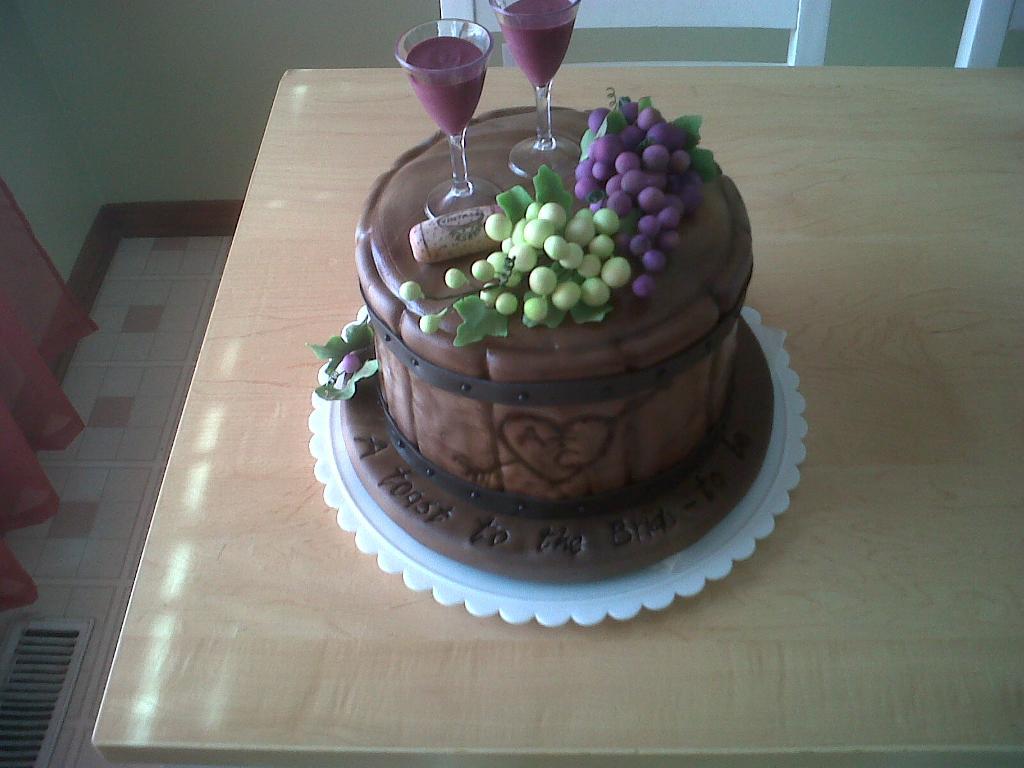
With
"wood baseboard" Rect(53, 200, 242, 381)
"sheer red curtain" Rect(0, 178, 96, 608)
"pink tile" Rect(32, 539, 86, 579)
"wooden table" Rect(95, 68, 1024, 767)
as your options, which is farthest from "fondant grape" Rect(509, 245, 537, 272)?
"wood baseboard" Rect(53, 200, 242, 381)

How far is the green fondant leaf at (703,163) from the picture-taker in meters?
0.84

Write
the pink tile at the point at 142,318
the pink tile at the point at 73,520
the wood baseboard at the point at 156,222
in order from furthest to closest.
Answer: the wood baseboard at the point at 156,222
the pink tile at the point at 142,318
the pink tile at the point at 73,520

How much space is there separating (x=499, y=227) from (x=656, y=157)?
149 millimetres

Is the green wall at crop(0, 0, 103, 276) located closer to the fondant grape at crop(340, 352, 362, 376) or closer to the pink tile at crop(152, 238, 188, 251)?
the pink tile at crop(152, 238, 188, 251)

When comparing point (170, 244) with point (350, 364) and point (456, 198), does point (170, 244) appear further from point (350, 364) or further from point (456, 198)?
point (456, 198)

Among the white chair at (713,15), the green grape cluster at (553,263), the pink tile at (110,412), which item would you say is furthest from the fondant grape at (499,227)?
the pink tile at (110,412)

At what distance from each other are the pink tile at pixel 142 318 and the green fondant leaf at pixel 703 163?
1756mm

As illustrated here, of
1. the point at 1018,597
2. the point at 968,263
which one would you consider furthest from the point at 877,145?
the point at 1018,597

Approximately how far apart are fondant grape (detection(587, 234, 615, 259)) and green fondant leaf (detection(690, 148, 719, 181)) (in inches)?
5.6

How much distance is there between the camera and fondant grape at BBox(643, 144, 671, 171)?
79 cm

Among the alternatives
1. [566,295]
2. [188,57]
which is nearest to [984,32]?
[566,295]

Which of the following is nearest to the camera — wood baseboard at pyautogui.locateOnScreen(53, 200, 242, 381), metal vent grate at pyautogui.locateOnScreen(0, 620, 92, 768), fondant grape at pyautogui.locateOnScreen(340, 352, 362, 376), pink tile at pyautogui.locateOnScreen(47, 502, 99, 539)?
fondant grape at pyautogui.locateOnScreen(340, 352, 362, 376)

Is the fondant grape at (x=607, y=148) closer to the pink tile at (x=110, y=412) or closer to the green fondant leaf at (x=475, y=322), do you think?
the green fondant leaf at (x=475, y=322)

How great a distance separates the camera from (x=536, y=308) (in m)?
0.74
